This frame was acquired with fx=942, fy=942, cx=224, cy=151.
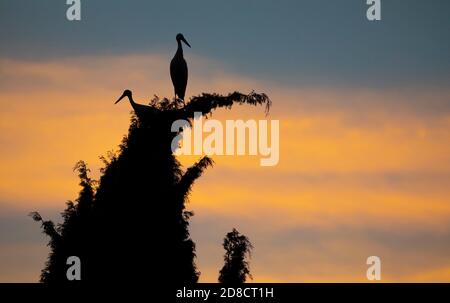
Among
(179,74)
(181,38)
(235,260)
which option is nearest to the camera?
(235,260)

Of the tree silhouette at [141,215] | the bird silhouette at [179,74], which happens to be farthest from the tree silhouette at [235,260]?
the bird silhouette at [179,74]

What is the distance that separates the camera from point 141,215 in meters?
16.5

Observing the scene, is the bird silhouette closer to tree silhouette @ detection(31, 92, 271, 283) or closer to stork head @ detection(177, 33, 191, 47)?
stork head @ detection(177, 33, 191, 47)

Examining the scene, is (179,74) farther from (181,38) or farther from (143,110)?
(143,110)

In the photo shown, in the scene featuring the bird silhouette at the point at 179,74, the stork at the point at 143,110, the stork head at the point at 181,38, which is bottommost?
the stork at the point at 143,110

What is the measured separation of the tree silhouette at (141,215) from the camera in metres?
16.2

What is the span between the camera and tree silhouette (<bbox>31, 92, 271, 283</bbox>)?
53.2 ft

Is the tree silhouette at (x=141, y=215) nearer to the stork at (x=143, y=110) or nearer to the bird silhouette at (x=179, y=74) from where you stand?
the stork at (x=143, y=110)

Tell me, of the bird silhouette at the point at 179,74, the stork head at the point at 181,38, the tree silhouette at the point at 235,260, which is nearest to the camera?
the tree silhouette at the point at 235,260

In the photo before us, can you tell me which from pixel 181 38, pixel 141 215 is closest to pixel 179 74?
pixel 181 38

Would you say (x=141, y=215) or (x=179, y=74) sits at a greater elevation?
(x=179, y=74)

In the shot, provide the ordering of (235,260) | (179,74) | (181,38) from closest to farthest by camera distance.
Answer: (235,260), (179,74), (181,38)

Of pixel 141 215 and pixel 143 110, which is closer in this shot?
pixel 141 215
